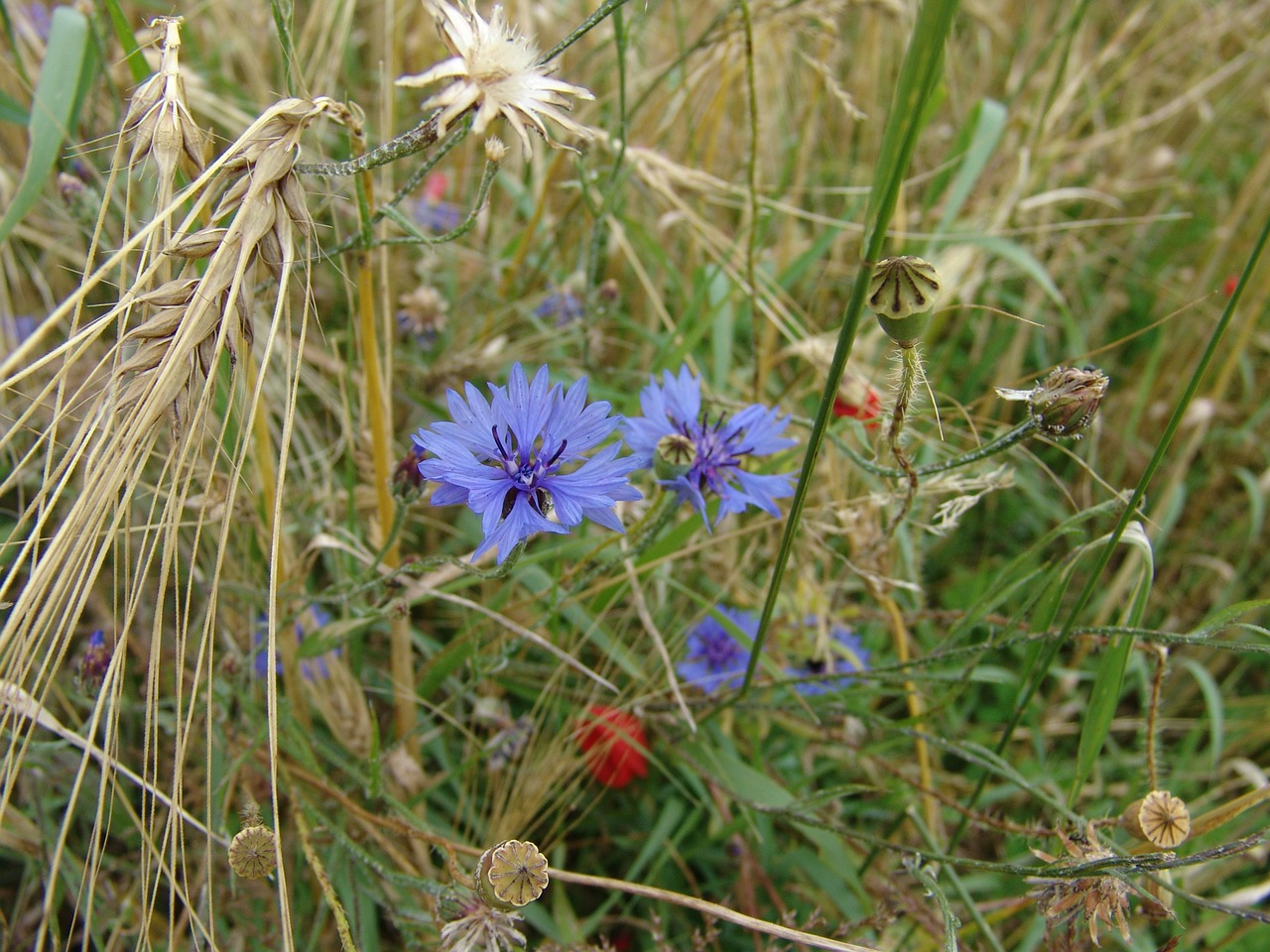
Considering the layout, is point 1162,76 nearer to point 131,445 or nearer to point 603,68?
point 603,68

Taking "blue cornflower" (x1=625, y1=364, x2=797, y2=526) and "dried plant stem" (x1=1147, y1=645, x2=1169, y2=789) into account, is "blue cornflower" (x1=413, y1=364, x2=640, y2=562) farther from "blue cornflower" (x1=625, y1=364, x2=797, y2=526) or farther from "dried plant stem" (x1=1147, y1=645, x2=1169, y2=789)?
"dried plant stem" (x1=1147, y1=645, x2=1169, y2=789)

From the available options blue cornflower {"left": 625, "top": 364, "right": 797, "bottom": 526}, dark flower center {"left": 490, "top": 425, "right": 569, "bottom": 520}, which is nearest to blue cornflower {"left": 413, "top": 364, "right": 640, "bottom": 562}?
dark flower center {"left": 490, "top": 425, "right": 569, "bottom": 520}

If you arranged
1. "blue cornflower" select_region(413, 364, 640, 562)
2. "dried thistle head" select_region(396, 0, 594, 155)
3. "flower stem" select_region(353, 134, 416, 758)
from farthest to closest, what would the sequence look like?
"flower stem" select_region(353, 134, 416, 758) < "blue cornflower" select_region(413, 364, 640, 562) < "dried thistle head" select_region(396, 0, 594, 155)

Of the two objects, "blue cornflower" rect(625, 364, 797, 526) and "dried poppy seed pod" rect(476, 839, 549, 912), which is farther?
"blue cornflower" rect(625, 364, 797, 526)

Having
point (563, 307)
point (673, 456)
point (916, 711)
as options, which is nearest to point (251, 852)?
point (673, 456)

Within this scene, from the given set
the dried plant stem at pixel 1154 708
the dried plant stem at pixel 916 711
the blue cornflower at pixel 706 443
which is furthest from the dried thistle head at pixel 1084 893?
the blue cornflower at pixel 706 443

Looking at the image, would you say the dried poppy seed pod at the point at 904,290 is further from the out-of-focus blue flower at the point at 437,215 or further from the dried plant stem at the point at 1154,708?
the out-of-focus blue flower at the point at 437,215

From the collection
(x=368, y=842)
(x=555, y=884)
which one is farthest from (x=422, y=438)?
(x=555, y=884)
